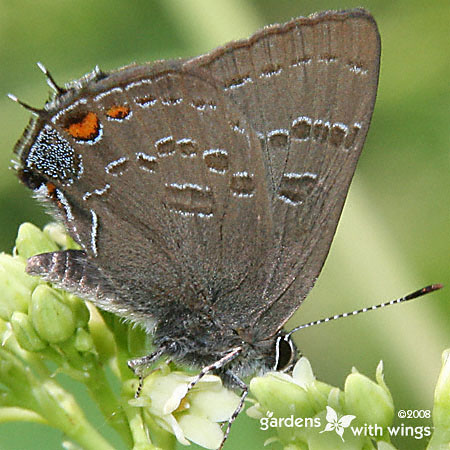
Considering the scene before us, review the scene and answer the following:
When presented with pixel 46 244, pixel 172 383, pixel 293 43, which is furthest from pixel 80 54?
pixel 172 383

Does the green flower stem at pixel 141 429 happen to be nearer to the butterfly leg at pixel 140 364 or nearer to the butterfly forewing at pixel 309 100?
the butterfly leg at pixel 140 364

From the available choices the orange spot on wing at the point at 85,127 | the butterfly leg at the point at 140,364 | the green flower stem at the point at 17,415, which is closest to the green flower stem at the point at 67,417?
the green flower stem at the point at 17,415

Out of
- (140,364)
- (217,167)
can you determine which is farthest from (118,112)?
(140,364)

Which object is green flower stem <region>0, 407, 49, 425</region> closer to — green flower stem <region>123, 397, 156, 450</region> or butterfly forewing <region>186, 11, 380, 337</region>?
green flower stem <region>123, 397, 156, 450</region>

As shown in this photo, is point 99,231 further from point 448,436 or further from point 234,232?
point 448,436

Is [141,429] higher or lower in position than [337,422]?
higher

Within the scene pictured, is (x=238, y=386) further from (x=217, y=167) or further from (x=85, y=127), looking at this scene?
(x=85, y=127)
